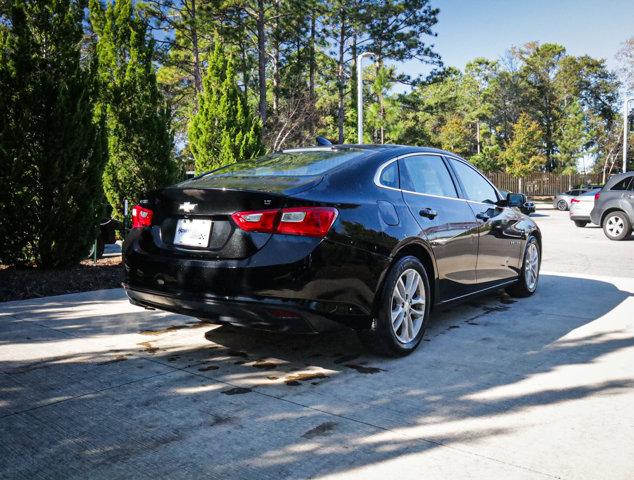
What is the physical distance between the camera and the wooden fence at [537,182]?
43500 mm

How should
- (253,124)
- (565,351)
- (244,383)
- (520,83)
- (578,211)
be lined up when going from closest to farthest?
(244,383)
(565,351)
(253,124)
(578,211)
(520,83)

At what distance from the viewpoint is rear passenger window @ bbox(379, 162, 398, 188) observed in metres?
4.22

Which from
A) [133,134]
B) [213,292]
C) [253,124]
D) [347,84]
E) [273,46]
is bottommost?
[213,292]

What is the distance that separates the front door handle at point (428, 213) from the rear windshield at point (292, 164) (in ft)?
2.09

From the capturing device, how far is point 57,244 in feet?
24.3

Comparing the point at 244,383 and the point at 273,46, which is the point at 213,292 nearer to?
the point at 244,383

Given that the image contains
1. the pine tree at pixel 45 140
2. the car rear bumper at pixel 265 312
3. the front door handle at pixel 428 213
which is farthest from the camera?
the pine tree at pixel 45 140

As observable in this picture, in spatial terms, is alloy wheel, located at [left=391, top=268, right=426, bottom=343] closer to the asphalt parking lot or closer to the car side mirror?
the asphalt parking lot

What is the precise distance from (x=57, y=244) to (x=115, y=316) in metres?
2.54

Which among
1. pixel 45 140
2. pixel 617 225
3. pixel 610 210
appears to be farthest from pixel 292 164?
pixel 610 210

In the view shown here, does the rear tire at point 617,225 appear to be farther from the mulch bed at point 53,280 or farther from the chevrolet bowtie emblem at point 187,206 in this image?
the chevrolet bowtie emblem at point 187,206

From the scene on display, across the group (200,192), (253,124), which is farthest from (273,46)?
(200,192)

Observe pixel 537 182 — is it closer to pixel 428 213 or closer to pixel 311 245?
pixel 428 213

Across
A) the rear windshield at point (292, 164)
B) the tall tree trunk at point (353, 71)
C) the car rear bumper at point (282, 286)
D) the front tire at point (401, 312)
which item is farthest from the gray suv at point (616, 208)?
the tall tree trunk at point (353, 71)
